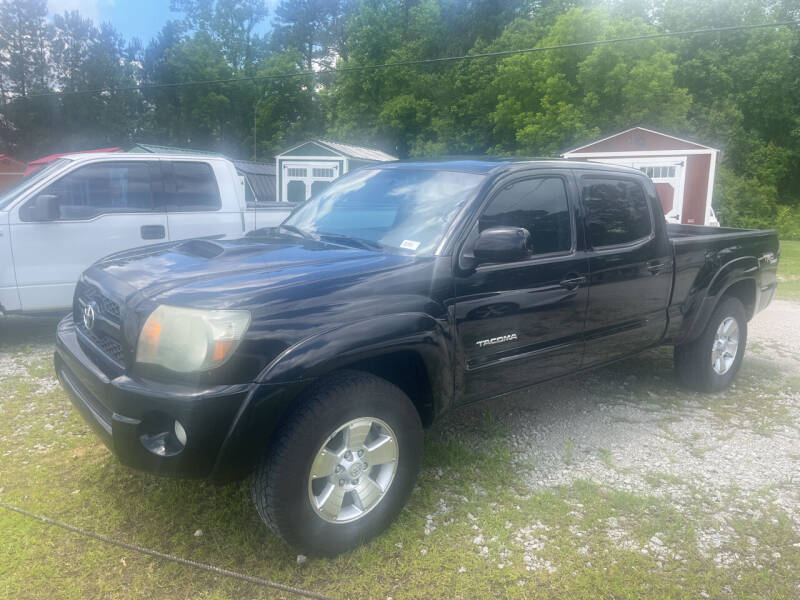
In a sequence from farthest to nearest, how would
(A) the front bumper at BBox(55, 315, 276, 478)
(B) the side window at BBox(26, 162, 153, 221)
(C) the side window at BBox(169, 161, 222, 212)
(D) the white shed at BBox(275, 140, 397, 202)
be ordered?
(D) the white shed at BBox(275, 140, 397, 202), (C) the side window at BBox(169, 161, 222, 212), (B) the side window at BBox(26, 162, 153, 221), (A) the front bumper at BBox(55, 315, 276, 478)

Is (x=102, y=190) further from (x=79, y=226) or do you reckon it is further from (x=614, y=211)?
(x=614, y=211)

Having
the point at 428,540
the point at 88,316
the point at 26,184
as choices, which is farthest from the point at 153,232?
the point at 428,540

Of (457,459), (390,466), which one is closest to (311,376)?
(390,466)

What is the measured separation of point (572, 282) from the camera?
12.5 feet

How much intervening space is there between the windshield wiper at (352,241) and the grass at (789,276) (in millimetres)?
10204

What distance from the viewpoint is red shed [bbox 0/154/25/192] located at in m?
31.7

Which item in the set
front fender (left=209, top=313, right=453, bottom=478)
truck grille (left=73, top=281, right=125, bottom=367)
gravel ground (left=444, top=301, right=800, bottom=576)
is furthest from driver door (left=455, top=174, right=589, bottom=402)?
truck grille (left=73, top=281, right=125, bottom=367)

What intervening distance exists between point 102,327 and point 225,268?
68 cm

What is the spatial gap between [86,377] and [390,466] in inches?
58.9

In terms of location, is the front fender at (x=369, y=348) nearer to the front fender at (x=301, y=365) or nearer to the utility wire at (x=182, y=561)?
the front fender at (x=301, y=365)

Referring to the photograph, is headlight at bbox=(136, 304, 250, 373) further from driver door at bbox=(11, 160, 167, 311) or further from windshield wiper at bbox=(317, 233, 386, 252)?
driver door at bbox=(11, 160, 167, 311)

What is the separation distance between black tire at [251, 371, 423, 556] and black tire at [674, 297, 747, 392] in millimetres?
3083

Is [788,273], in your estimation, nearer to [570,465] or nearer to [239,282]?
[570,465]

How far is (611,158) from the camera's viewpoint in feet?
62.9
